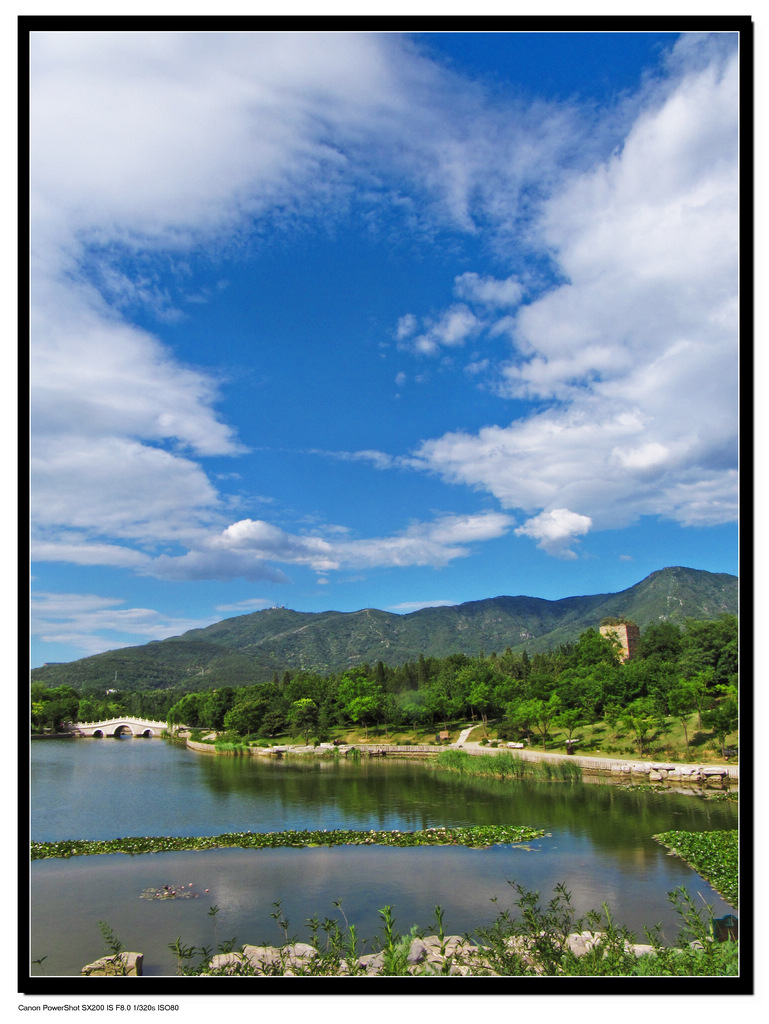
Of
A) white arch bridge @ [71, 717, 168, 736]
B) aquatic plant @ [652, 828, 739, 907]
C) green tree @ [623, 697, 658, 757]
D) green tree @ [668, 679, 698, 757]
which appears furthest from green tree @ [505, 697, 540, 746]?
white arch bridge @ [71, 717, 168, 736]

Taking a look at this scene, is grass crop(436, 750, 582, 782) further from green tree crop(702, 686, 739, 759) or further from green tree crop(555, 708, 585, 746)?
green tree crop(702, 686, 739, 759)

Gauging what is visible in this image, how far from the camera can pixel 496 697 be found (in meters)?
26.9

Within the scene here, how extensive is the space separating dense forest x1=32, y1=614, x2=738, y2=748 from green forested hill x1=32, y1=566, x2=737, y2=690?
928 centimetres

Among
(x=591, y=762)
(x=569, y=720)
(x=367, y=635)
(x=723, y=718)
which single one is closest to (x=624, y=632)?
(x=569, y=720)

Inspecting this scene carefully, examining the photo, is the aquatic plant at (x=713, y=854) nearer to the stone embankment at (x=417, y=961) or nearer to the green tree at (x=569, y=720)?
the stone embankment at (x=417, y=961)

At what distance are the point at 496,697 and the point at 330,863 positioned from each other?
19178 mm

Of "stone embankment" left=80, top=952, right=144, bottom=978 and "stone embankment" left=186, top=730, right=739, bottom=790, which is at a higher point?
"stone embankment" left=80, top=952, right=144, bottom=978

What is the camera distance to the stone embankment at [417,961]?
377cm

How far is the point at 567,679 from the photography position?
25078mm

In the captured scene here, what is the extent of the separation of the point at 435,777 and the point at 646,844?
31.4 feet

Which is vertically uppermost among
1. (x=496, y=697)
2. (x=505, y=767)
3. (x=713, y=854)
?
(x=713, y=854)

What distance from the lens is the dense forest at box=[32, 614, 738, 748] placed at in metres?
19.0

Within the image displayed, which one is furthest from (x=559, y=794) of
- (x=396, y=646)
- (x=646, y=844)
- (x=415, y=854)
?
(x=396, y=646)

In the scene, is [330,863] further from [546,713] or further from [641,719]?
[546,713]
